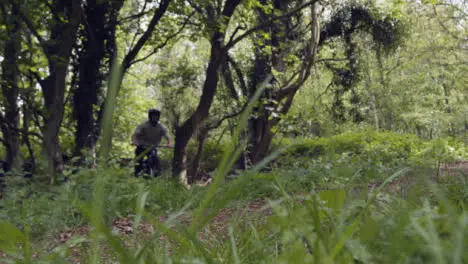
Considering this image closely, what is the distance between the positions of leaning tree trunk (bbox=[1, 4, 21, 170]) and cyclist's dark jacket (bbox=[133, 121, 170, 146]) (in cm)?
221

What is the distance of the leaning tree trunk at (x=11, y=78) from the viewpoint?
548 cm

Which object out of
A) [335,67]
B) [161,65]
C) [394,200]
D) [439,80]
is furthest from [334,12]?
[439,80]

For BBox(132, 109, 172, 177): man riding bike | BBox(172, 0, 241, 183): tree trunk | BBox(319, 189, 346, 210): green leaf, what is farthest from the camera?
BBox(132, 109, 172, 177): man riding bike

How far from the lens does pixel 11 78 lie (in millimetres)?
7422

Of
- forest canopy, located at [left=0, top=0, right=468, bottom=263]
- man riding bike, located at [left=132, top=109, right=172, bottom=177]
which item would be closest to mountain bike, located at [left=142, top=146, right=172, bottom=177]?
forest canopy, located at [left=0, top=0, right=468, bottom=263]

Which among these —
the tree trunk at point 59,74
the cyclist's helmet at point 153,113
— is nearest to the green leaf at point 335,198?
the tree trunk at point 59,74

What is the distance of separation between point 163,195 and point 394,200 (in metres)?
3.88

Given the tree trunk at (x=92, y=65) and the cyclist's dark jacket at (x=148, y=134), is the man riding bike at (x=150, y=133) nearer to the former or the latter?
the cyclist's dark jacket at (x=148, y=134)

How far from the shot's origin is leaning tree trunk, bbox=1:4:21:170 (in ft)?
18.0

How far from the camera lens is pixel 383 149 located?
11867 mm

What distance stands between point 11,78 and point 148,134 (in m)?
2.77

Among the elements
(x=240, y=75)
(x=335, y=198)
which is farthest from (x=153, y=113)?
(x=335, y=198)

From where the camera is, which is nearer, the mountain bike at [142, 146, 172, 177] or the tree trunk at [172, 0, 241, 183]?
Answer: the tree trunk at [172, 0, 241, 183]

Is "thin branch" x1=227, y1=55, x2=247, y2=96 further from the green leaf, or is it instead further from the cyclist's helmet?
the green leaf
